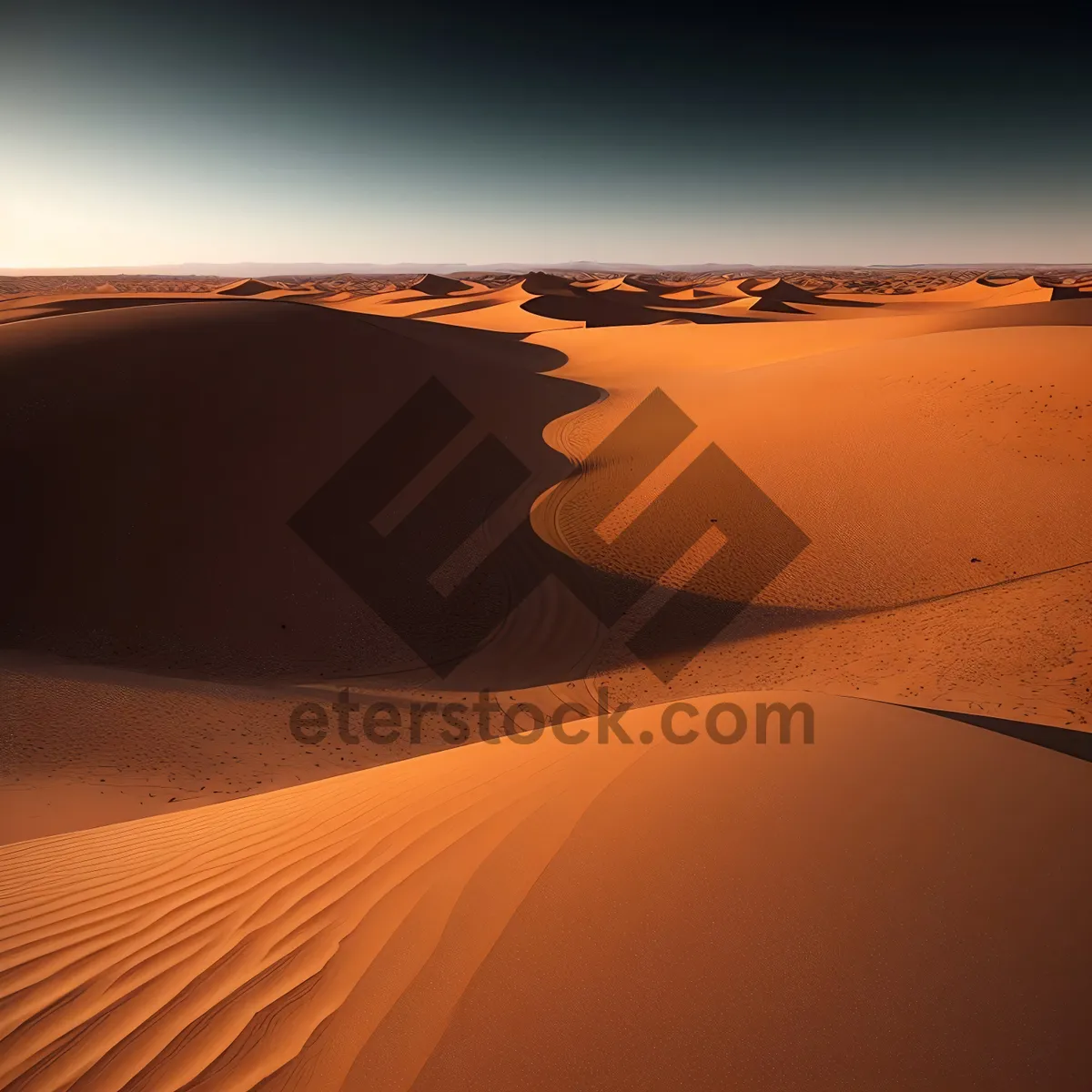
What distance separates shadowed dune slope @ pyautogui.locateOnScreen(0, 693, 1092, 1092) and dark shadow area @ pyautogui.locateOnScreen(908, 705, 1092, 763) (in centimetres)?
34

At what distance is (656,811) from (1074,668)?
6.30 meters

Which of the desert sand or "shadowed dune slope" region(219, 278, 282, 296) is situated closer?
the desert sand

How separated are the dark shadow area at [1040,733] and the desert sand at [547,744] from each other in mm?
67

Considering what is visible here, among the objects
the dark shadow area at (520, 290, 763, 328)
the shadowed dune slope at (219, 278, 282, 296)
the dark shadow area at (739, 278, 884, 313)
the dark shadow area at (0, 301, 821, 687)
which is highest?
the shadowed dune slope at (219, 278, 282, 296)

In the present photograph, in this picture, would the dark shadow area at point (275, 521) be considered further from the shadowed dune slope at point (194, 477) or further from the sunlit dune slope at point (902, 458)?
the sunlit dune slope at point (902, 458)

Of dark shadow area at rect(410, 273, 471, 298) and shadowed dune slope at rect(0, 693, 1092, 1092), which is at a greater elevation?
dark shadow area at rect(410, 273, 471, 298)

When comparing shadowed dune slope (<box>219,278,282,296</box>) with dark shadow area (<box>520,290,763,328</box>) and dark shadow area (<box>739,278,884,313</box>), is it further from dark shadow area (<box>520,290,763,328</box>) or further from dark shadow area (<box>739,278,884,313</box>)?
dark shadow area (<box>739,278,884,313</box>)

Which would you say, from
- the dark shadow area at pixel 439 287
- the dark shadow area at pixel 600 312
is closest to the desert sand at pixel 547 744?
the dark shadow area at pixel 600 312

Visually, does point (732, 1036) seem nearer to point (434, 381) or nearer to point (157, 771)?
point (157, 771)

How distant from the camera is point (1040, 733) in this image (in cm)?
502

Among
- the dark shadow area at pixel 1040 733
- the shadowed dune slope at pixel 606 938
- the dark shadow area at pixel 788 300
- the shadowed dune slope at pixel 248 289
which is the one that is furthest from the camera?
the shadowed dune slope at pixel 248 289

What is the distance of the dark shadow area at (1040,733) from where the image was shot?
466 cm

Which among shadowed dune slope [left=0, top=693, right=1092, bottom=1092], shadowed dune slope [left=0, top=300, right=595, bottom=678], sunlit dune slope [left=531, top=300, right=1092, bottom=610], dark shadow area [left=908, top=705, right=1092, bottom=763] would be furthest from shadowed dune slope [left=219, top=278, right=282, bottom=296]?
dark shadow area [left=908, top=705, right=1092, bottom=763]

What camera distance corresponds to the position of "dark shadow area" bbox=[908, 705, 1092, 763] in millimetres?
4660
